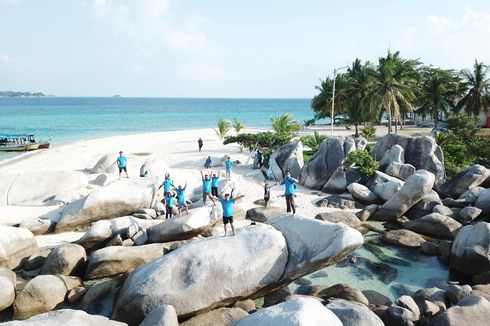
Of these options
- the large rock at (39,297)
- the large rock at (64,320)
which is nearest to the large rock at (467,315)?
the large rock at (64,320)

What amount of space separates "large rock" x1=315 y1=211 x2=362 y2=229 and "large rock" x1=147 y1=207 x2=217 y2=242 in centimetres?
547

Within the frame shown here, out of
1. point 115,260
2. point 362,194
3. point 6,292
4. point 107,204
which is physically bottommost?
point 6,292

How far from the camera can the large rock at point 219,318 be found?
389 inches

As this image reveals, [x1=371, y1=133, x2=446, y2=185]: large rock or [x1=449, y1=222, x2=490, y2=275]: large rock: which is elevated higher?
[x1=371, y1=133, x2=446, y2=185]: large rock

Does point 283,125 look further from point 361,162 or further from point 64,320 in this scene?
point 64,320

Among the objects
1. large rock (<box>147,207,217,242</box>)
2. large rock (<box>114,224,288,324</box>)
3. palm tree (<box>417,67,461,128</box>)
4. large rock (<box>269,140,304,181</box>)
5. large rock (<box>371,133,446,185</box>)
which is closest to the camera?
large rock (<box>114,224,288,324</box>)

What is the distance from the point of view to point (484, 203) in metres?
18.0

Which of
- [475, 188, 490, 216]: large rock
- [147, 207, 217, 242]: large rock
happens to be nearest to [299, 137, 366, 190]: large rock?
[475, 188, 490, 216]: large rock

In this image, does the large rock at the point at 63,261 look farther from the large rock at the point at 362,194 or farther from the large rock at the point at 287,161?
the large rock at the point at 287,161

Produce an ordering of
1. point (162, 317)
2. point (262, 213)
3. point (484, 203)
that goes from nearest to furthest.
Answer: point (162, 317)
point (484, 203)
point (262, 213)

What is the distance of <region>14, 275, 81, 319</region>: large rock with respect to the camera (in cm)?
1107

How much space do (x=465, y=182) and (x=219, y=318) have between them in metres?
16.8

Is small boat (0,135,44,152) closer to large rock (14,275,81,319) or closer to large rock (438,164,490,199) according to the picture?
large rock (14,275,81,319)

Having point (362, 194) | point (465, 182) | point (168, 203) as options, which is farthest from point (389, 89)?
point (168, 203)
